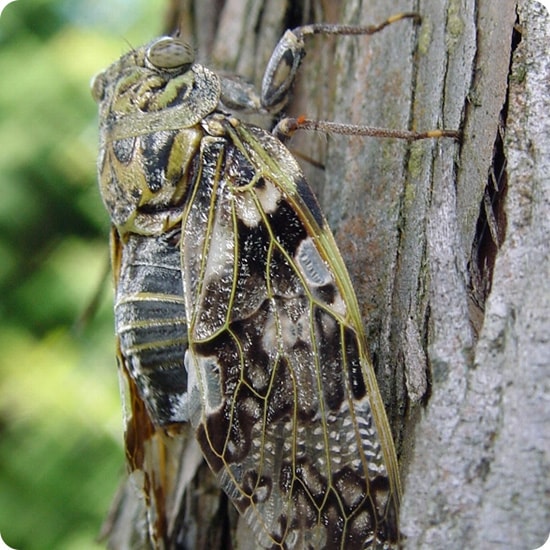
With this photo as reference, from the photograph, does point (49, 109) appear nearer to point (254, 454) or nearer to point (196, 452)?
point (196, 452)

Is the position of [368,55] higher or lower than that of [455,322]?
higher

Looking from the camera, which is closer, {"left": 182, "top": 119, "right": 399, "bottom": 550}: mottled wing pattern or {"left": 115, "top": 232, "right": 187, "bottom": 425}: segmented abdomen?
{"left": 182, "top": 119, "right": 399, "bottom": 550}: mottled wing pattern

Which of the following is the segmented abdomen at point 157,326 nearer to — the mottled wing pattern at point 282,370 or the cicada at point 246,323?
the cicada at point 246,323

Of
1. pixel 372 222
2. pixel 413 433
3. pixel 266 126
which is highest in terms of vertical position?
pixel 266 126

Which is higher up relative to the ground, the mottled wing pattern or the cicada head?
the cicada head

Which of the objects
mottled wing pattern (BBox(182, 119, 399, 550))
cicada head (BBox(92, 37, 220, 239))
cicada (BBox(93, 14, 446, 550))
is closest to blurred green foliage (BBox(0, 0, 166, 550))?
cicada head (BBox(92, 37, 220, 239))

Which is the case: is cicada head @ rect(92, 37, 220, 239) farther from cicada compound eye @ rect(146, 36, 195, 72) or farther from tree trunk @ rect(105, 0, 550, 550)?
tree trunk @ rect(105, 0, 550, 550)

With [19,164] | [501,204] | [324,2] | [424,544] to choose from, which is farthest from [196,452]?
[19,164]

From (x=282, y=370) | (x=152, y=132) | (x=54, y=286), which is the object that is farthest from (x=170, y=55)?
(x=54, y=286)
